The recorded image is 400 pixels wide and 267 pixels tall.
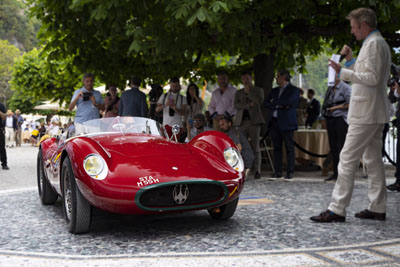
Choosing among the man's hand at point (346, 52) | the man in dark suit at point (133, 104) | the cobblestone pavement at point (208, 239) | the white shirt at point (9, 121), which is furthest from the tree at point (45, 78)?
the man's hand at point (346, 52)

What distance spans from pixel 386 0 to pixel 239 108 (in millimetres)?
3094

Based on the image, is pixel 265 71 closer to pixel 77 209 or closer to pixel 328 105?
pixel 328 105

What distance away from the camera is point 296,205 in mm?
6457

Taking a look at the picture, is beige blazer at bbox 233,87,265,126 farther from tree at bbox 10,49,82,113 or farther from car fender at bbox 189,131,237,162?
tree at bbox 10,49,82,113

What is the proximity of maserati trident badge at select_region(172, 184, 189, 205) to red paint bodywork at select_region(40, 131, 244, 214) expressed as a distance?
84mm

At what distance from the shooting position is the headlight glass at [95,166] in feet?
15.1

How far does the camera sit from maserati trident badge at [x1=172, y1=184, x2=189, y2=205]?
4.63 m

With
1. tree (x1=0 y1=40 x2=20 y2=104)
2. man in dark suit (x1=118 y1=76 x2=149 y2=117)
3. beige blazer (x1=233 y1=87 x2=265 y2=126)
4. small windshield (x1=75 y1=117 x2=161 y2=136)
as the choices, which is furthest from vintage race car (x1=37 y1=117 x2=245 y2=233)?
tree (x1=0 y1=40 x2=20 y2=104)

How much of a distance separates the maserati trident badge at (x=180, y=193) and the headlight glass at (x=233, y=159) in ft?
2.44

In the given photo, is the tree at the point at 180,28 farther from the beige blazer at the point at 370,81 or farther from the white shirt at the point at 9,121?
the white shirt at the point at 9,121

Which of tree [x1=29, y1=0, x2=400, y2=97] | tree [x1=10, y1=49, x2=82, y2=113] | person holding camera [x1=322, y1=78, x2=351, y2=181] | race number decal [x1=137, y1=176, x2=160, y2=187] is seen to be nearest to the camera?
race number decal [x1=137, y1=176, x2=160, y2=187]

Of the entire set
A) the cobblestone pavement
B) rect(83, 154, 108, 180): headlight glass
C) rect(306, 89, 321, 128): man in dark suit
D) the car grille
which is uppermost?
rect(306, 89, 321, 128): man in dark suit

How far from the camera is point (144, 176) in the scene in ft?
15.0

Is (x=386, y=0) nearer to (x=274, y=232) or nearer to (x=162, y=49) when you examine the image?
(x=162, y=49)
